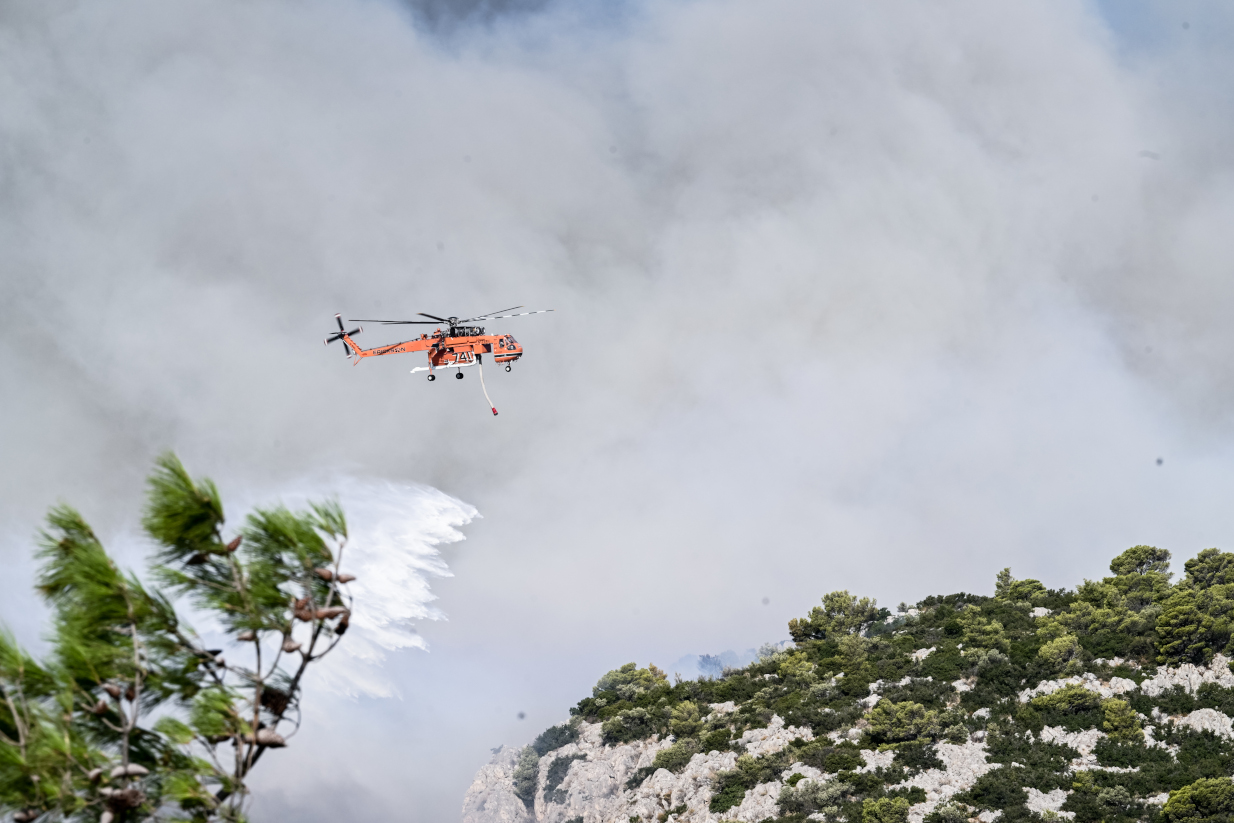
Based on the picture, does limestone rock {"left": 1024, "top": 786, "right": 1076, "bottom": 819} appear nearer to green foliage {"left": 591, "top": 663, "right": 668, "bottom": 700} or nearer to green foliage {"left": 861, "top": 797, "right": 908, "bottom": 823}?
green foliage {"left": 861, "top": 797, "right": 908, "bottom": 823}

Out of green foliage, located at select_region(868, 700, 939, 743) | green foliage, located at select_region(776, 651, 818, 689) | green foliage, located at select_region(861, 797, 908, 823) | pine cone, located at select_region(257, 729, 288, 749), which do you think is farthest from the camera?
green foliage, located at select_region(776, 651, 818, 689)

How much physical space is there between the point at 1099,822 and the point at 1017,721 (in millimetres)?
8947

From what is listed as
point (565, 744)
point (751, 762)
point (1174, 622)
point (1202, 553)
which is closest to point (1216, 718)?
point (1174, 622)

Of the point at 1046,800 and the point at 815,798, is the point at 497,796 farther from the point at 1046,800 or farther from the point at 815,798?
the point at 1046,800

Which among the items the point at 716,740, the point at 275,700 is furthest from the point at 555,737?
the point at 275,700

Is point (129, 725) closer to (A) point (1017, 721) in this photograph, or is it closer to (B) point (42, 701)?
(B) point (42, 701)

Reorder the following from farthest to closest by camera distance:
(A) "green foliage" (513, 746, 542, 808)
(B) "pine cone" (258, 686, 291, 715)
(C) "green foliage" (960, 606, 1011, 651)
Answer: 1. (A) "green foliage" (513, 746, 542, 808)
2. (C) "green foliage" (960, 606, 1011, 651)
3. (B) "pine cone" (258, 686, 291, 715)

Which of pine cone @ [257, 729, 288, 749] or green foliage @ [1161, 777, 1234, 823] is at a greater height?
pine cone @ [257, 729, 288, 749]

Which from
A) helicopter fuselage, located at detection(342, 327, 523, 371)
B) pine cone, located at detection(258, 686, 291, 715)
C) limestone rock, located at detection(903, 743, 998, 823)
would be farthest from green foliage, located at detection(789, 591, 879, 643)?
pine cone, located at detection(258, 686, 291, 715)

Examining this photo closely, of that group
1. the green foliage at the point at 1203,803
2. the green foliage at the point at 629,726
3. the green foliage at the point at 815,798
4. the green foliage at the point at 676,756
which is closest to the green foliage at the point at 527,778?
the green foliage at the point at 629,726

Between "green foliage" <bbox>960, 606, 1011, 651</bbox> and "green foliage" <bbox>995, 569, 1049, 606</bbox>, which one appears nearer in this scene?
"green foliage" <bbox>960, 606, 1011, 651</bbox>

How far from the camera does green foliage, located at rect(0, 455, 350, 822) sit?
6.04 m

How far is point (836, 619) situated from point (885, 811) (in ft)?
97.5

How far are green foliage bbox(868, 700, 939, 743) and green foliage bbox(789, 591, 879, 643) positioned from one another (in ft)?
65.7
